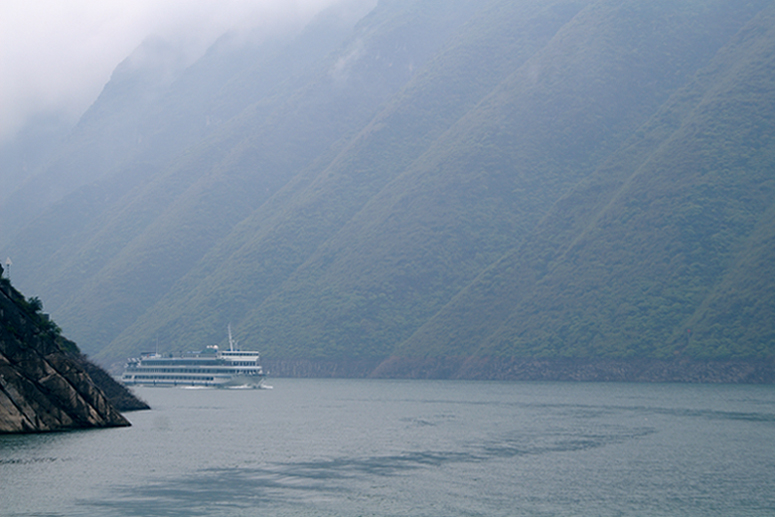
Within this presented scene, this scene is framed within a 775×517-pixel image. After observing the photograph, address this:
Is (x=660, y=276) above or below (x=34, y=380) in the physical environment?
above

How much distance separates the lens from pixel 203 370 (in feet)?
600

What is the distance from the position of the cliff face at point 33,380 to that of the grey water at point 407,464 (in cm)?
158

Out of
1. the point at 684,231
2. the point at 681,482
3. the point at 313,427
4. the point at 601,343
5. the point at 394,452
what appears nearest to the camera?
the point at 681,482

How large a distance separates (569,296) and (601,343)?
15105 mm

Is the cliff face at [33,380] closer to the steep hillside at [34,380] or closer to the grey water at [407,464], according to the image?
the steep hillside at [34,380]

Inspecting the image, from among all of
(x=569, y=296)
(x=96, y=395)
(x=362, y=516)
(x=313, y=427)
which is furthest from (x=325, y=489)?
(x=569, y=296)

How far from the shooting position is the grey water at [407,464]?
4409cm

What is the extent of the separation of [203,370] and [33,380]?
11980 centimetres

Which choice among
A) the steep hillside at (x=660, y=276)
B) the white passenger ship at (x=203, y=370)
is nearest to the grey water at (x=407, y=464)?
the steep hillside at (x=660, y=276)

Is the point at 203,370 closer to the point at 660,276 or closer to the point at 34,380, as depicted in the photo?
the point at 660,276

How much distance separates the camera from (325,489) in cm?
4828

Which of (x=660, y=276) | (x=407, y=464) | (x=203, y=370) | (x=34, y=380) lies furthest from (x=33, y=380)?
(x=660, y=276)

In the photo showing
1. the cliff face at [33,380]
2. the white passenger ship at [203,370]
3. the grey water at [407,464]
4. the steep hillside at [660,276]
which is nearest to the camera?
the grey water at [407,464]

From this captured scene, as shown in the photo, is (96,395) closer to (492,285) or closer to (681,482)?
(681,482)
